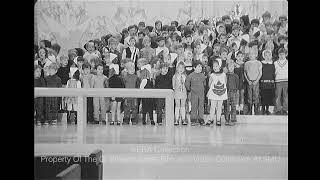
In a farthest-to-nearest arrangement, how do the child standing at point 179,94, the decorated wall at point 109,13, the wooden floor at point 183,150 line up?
1. the child standing at point 179,94
2. the decorated wall at point 109,13
3. the wooden floor at point 183,150

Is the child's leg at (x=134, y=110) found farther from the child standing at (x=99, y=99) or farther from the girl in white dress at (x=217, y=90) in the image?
the girl in white dress at (x=217, y=90)

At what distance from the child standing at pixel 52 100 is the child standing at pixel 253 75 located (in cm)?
158

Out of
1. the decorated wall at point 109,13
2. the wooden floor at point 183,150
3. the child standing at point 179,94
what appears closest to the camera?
the wooden floor at point 183,150

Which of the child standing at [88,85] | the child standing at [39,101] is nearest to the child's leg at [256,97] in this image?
the child standing at [88,85]

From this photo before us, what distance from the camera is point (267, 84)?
4.64m

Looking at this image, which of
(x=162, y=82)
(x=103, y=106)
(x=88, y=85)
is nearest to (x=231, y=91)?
(x=162, y=82)

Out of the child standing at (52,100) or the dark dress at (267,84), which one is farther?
the dark dress at (267,84)

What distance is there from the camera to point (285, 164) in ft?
14.5

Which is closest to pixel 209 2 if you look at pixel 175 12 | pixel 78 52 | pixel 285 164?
pixel 175 12

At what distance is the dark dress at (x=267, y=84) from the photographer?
4.61 m

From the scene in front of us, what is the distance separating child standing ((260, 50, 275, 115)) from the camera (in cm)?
461

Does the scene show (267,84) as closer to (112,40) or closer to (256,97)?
(256,97)

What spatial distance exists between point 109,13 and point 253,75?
1318mm

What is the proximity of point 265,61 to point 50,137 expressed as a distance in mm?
1888
